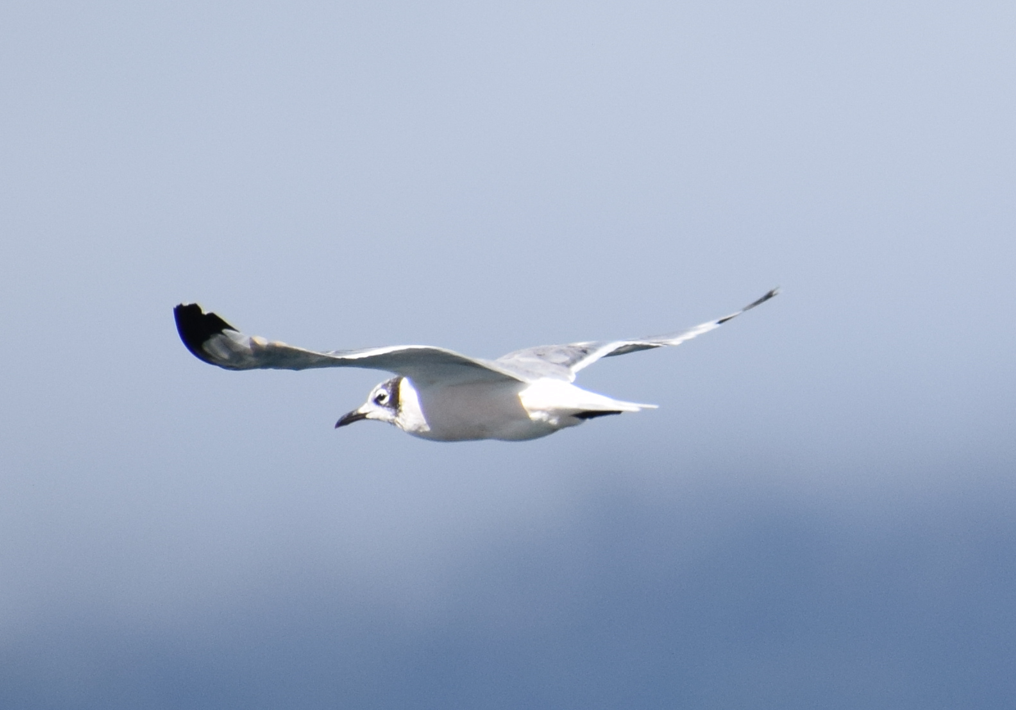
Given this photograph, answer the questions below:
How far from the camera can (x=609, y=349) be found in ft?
28.8

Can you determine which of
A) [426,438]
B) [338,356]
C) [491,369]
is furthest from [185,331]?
[426,438]

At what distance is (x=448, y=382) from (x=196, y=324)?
183cm

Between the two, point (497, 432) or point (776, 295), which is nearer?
point (497, 432)

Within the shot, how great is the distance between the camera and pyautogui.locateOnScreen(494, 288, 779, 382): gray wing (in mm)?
7863

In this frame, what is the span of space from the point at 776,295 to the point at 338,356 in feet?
13.9

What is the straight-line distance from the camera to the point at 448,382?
24.6 ft

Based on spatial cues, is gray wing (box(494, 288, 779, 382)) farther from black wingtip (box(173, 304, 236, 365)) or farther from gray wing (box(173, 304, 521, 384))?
black wingtip (box(173, 304, 236, 365))

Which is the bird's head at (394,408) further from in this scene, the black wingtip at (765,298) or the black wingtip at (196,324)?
the black wingtip at (765,298)

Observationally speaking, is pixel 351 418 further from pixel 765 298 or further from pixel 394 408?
pixel 765 298

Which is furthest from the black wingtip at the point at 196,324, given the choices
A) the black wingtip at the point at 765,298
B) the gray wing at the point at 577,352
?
the black wingtip at the point at 765,298

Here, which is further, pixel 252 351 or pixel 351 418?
pixel 351 418

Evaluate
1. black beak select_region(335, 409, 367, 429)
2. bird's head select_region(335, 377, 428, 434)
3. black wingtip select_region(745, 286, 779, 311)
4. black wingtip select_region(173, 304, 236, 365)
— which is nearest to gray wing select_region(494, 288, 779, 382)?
black wingtip select_region(745, 286, 779, 311)

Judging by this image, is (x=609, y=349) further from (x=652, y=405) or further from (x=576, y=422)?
(x=652, y=405)

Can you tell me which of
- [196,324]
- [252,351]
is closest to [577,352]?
[252,351]
